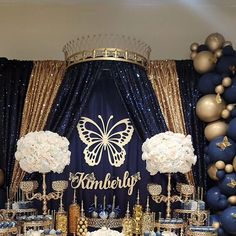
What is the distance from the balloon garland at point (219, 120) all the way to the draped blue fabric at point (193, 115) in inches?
3.3

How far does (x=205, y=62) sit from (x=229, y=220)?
1.18m

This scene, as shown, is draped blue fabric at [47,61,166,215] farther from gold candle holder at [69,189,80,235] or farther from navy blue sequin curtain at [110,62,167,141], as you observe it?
gold candle holder at [69,189,80,235]

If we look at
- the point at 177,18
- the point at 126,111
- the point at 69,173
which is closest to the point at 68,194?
the point at 69,173

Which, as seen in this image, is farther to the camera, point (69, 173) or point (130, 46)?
point (130, 46)

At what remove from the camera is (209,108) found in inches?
130

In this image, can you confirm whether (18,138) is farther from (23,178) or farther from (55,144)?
(55,144)

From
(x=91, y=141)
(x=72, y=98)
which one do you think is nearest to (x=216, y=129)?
(x=91, y=141)

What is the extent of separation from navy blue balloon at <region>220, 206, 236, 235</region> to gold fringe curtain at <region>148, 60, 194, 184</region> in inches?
Answer: 15.3

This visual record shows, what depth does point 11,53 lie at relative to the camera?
388 cm

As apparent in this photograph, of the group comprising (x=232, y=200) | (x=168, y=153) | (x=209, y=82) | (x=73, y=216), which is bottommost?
(x=73, y=216)

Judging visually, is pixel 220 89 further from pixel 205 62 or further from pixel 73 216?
pixel 73 216

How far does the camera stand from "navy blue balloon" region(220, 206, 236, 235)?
3072mm

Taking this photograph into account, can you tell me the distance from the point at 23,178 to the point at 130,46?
145cm

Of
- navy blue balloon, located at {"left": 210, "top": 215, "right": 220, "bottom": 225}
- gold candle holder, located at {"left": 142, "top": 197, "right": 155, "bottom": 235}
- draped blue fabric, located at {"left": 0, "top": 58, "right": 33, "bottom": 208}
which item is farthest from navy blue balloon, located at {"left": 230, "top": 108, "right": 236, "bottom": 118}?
draped blue fabric, located at {"left": 0, "top": 58, "right": 33, "bottom": 208}
